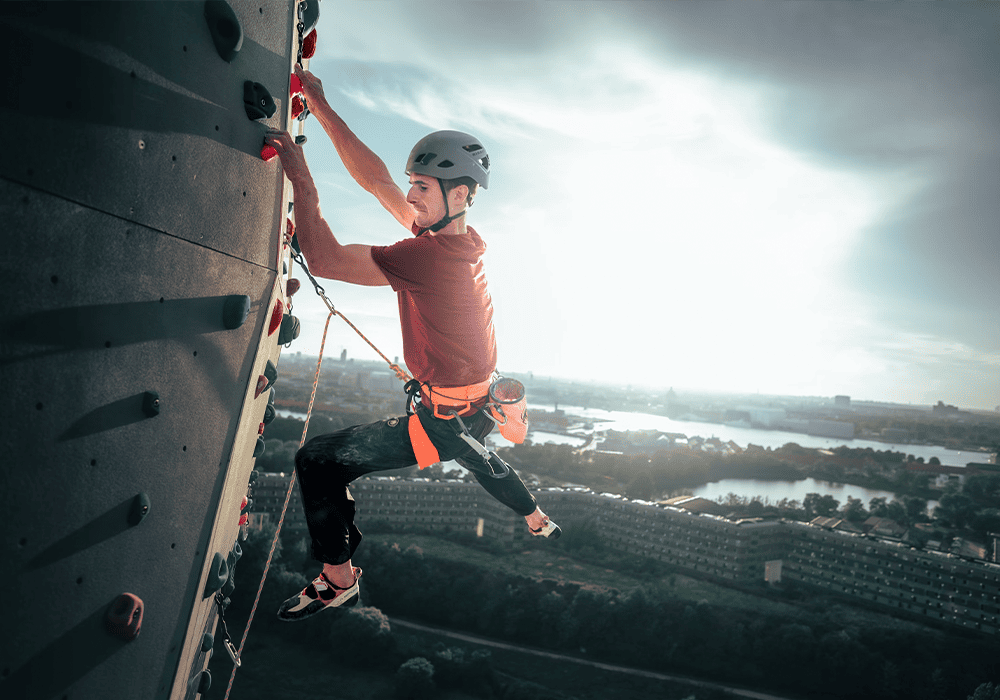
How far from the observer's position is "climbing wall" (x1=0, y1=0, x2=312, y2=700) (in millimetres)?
1681

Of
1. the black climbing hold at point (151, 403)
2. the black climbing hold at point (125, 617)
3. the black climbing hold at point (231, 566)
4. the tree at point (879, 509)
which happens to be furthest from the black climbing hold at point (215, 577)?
the tree at point (879, 509)

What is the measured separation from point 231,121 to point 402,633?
123 feet

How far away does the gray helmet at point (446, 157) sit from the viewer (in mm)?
3010

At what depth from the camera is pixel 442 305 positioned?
10.1 feet

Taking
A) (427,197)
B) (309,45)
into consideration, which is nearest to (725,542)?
(427,197)

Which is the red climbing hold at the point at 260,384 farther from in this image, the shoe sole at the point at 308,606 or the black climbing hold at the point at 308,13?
the black climbing hold at the point at 308,13

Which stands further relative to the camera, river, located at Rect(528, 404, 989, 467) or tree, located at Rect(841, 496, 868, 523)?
river, located at Rect(528, 404, 989, 467)

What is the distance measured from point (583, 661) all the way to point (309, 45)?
125 ft

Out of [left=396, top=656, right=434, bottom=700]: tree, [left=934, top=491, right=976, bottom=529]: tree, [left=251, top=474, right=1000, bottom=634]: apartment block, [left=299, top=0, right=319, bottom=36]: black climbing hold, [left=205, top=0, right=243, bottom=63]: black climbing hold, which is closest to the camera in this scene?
[left=205, top=0, right=243, bottom=63]: black climbing hold

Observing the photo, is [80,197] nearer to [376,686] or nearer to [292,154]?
[292,154]

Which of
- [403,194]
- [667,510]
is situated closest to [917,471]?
[667,510]

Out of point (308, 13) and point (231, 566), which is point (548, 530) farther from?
point (308, 13)

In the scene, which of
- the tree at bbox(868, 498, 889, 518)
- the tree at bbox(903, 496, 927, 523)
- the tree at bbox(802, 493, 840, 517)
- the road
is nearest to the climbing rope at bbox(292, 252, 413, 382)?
the road

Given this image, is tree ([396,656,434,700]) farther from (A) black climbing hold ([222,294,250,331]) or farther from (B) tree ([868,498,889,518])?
(B) tree ([868,498,889,518])
